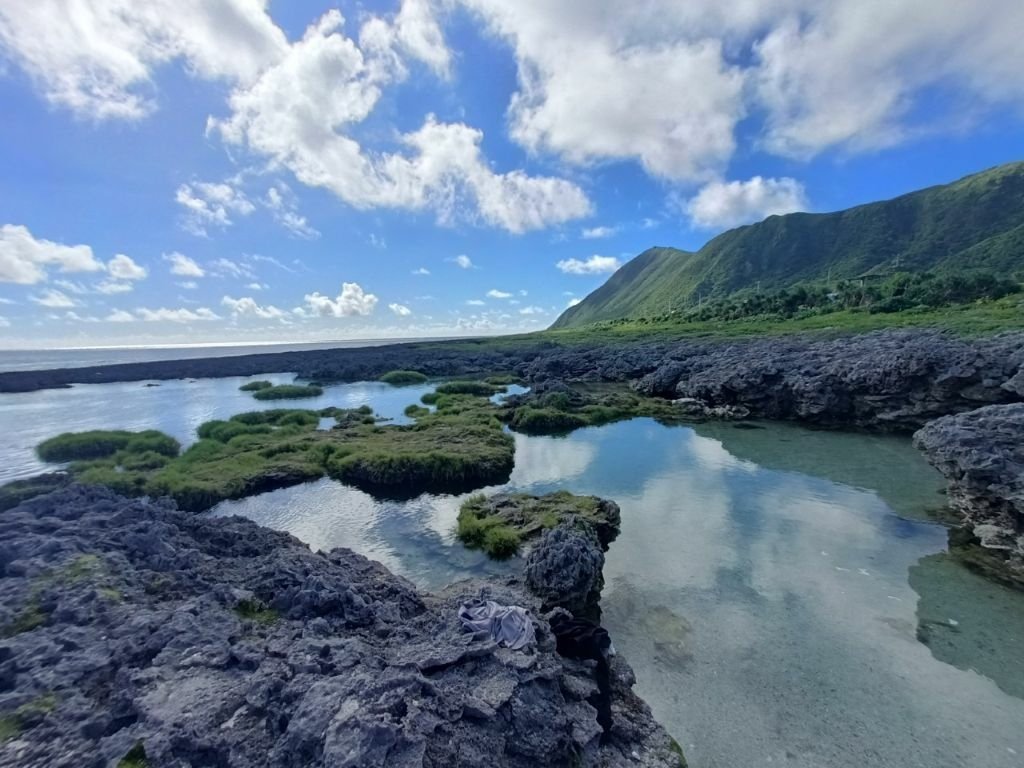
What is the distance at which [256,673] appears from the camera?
7.51 m

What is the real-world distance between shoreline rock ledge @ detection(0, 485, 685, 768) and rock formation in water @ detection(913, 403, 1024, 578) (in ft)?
52.9

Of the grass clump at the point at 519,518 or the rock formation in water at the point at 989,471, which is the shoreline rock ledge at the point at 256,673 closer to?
the grass clump at the point at 519,518

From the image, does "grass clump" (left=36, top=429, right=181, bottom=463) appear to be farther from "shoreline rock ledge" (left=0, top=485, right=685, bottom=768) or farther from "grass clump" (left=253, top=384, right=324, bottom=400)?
"grass clump" (left=253, top=384, right=324, bottom=400)

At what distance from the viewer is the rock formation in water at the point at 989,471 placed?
55.1 feet

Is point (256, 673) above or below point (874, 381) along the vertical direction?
above

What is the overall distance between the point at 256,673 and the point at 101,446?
135 ft

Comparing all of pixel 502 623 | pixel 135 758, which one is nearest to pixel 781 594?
pixel 502 623

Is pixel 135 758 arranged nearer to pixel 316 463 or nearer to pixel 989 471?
pixel 989 471

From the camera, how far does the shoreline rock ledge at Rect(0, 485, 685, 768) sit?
6289 millimetres

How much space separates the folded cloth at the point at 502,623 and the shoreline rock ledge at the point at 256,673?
0.79 ft

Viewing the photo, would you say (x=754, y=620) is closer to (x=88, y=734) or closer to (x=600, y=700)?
(x=600, y=700)

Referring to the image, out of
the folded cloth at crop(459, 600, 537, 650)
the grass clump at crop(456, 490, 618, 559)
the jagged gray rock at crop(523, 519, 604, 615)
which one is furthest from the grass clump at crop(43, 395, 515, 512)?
the folded cloth at crop(459, 600, 537, 650)

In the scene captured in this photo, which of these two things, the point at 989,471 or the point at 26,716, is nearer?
the point at 26,716

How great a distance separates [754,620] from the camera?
571 inches
